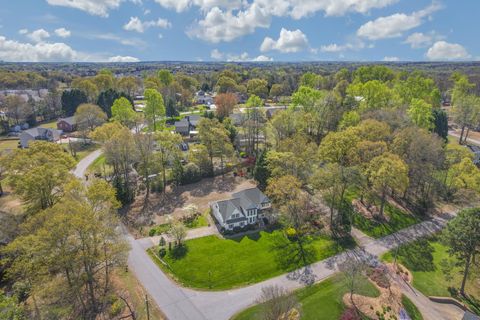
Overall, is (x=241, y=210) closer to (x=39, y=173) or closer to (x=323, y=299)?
(x=323, y=299)

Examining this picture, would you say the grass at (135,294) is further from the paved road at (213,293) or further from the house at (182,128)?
the house at (182,128)

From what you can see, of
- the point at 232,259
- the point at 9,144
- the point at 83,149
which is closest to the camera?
the point at 232,259

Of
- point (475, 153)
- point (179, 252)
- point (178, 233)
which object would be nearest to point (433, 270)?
point (179, 252)

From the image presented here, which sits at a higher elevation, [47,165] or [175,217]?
[47,165]

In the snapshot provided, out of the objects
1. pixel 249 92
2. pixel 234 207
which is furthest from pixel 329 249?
pixel 249 92

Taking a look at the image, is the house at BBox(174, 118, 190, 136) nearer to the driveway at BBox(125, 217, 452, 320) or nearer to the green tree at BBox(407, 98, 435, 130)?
the driveway at BBox(125, 217, 452, 320)

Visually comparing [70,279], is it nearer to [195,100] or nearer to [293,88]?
[195,100]

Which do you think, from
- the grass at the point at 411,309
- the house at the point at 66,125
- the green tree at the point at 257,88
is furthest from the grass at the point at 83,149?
the green tree at the point at 257,88
